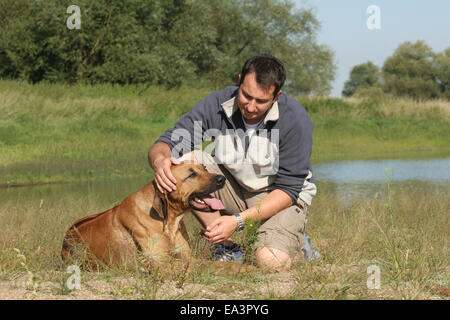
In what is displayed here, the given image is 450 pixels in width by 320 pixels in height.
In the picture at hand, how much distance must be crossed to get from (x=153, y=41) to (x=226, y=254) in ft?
81.9

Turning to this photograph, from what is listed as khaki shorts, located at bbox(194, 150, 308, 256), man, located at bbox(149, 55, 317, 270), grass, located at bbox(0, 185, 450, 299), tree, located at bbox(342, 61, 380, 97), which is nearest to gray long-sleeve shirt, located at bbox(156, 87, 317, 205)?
man, located at bbox(149, 55, 317, 270)

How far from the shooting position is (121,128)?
16.9 m

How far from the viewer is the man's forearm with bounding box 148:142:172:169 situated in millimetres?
4568

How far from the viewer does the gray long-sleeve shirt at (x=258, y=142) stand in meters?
4.85

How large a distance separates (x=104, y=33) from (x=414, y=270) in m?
21.2

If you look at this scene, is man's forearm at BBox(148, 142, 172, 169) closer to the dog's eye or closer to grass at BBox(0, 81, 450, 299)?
the dog's eye

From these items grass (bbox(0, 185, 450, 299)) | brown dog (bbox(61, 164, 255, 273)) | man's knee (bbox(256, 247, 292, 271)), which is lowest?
man's knee (bbox(256, 247, 292, 271))

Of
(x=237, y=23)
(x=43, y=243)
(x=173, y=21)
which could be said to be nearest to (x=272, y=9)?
(x=237, y=23)

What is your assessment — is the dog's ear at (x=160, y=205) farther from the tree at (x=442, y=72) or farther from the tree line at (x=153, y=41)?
the tree at (x=442, y=72)

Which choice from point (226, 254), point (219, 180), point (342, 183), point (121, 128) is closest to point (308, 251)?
point (226, 254)

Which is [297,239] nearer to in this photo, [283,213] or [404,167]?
[283,213]

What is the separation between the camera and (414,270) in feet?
12.8

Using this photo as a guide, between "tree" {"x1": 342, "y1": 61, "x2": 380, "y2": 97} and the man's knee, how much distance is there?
229ft

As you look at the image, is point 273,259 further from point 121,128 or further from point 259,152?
point 121,128
